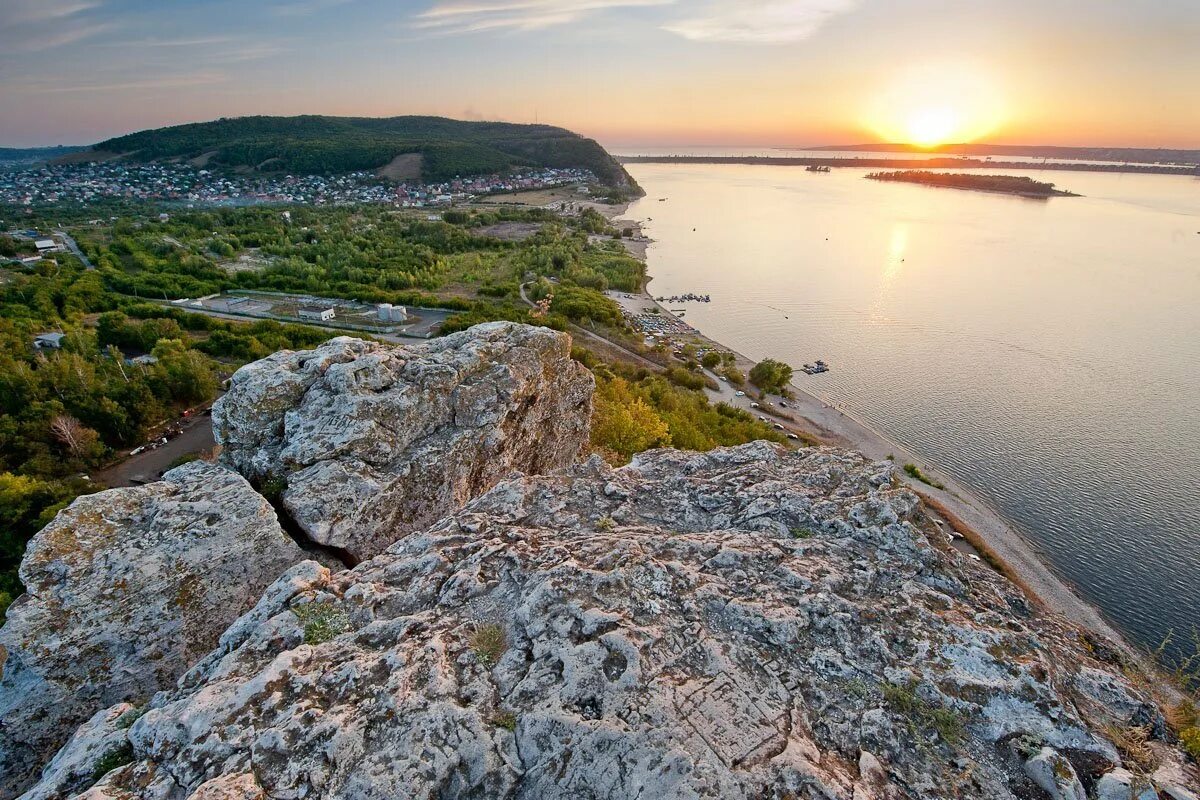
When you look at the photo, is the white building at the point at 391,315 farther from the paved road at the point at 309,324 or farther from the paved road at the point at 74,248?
the paved road at the point at 74,248

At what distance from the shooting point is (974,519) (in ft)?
104

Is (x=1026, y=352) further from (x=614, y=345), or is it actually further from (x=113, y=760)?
(x=113, y=760)

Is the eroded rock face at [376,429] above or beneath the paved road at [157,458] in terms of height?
above

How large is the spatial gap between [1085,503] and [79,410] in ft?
187

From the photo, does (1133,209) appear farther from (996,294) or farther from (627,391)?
(627,391)

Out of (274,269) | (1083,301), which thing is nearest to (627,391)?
(274,269)

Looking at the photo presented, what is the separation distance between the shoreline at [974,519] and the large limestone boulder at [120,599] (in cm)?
1746

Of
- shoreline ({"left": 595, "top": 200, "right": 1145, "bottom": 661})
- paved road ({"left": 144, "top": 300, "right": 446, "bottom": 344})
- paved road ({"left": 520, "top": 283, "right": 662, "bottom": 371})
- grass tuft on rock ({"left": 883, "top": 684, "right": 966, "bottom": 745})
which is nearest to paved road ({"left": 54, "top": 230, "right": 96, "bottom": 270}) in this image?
paved road ({"left": 144, "top": 300, "right": 446, "bottom": 344})

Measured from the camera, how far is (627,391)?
35.4m

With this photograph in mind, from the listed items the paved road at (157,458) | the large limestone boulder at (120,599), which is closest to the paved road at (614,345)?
the paved road at (157,458)

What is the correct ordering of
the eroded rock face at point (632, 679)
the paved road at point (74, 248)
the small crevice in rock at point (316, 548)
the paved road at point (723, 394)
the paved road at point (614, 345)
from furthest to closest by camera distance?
the paved road at point (74, 248), the paved road at point (614, 345), the paved road at point (723, 394), the small crevice in rock at point (316, 548), the eroded rock face at point (632, 679)

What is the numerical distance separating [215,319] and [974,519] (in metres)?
63.3

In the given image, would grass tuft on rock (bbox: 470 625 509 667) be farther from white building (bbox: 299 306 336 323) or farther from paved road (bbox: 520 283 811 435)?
white building (bbox: 299 306 336 323)

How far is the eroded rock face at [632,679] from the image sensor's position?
5.41 meters
